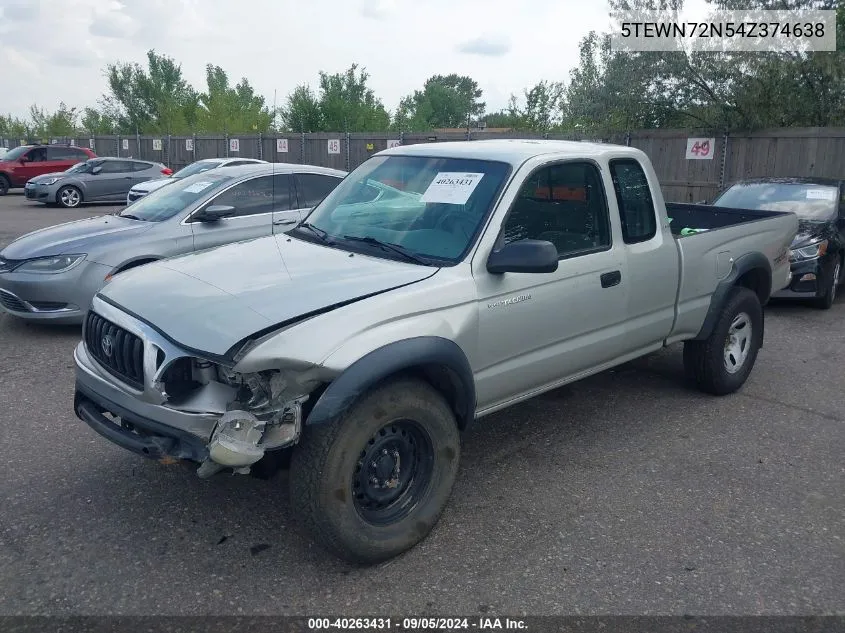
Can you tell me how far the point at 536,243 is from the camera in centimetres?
373

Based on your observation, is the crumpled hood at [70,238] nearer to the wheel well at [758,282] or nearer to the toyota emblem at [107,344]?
the toyota emblem at [107,344]

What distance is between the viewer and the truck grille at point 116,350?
339 cm

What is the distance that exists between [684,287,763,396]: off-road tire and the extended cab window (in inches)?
58.1

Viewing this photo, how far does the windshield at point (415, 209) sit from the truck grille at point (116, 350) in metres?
1.28

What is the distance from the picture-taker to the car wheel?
21.1 m

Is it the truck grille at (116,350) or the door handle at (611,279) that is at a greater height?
the door handle at (611,279)

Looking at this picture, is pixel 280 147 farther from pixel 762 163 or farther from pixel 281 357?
pixel 281 357

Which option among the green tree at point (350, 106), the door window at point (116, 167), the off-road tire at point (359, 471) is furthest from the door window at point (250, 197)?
the green tree at point (350, 106)

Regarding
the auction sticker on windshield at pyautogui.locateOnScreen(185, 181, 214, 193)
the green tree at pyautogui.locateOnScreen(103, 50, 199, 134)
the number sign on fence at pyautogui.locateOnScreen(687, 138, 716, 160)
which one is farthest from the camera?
the green tree at pyautogui.locateOnScreen(103, 50, 199, 134)

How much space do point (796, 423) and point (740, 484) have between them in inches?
49.9

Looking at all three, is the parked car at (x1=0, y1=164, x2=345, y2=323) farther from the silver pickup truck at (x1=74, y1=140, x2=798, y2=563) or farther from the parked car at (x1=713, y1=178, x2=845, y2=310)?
the parked car at (x1=713, y1=178, x2=845, y2=310)

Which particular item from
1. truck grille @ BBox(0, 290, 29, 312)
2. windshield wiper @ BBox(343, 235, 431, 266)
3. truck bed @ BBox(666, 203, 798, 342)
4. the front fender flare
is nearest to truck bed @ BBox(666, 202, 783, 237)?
truck bed @ BBox(666, 203, 798, 342)

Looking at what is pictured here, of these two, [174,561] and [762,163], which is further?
[762,163]

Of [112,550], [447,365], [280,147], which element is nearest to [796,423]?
[447,365]
